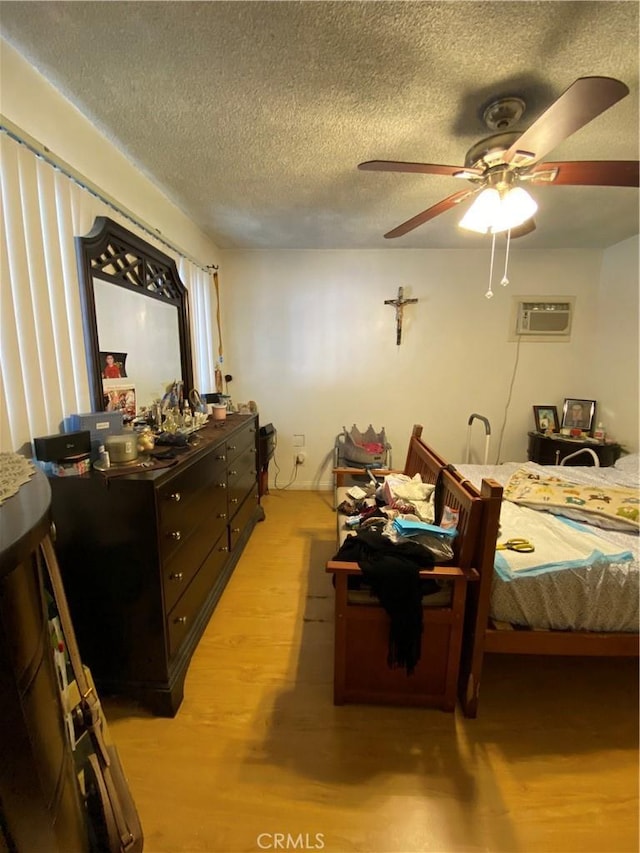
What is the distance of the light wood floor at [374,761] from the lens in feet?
3.47

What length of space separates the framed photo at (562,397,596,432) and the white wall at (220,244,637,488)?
4.5 inches

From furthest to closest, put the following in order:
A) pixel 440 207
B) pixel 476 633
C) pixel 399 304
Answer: pixel 399 304 → pixel 440 207 → pixel 476 633

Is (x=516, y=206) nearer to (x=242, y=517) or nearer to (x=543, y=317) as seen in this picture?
(x=543, y=317)

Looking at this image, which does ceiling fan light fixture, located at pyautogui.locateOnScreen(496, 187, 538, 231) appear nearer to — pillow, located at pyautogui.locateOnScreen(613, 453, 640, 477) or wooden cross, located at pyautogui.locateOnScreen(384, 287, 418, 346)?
wooden cross, located at pyautogui.locateOnScreen(384, 287, 418, 346)

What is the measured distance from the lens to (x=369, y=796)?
3.76 feet

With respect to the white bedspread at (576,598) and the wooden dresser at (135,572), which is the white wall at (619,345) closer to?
the white bedspread at (576,598)

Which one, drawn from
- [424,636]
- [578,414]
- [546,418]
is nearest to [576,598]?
[424,636]

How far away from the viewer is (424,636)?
1.39m

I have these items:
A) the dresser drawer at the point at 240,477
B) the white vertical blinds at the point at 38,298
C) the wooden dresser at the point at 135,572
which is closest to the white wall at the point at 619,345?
the dresser drawer at the point at 240,477

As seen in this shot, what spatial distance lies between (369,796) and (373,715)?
0.27 meters

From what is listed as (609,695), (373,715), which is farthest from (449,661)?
(609,695)

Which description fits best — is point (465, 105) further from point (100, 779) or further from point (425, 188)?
point (100, 779)

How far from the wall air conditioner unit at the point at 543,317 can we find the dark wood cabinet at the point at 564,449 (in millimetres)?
998

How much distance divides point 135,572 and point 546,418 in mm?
3724
